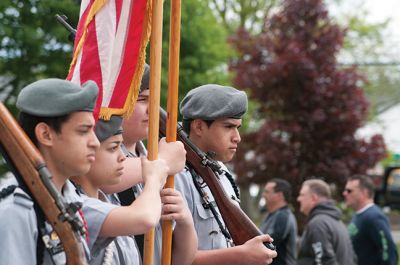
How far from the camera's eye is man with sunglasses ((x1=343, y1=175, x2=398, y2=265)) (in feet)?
31.9

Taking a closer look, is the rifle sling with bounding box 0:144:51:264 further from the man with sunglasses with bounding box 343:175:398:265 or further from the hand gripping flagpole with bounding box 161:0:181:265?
the man with sunglasses with bounding box 343:175:398:265

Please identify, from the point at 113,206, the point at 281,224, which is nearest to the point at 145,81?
the point at 113,206

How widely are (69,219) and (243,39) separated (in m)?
15.6

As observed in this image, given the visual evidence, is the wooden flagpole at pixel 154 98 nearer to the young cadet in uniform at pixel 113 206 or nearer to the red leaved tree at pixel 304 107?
the young cadet in uniform at pixel 113 206

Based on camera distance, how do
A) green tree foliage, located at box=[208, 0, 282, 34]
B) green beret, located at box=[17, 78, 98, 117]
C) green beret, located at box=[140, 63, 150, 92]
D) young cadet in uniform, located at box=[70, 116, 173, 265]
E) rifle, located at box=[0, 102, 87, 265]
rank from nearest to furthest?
rifle, located at box=[0, 102, 87, 265] < green beret, located at box=[17, 78, 98, 117] < young cadet in uniform, located at box=[70, 116, 173, 265] < green beret, located at box=[140, 63, 150, 92] < green tree foliage, located at box=[208, 0, 282, 34]

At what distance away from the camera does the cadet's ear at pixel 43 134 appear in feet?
11.4

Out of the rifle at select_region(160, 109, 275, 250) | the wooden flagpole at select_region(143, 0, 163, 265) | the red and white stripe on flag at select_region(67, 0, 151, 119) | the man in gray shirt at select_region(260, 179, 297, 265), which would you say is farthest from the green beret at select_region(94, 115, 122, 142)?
the man in gray shirt at select_region(260, 179, 297, 265)

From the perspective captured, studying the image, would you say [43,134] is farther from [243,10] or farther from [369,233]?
[243,10]

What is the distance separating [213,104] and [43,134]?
1.85 metres

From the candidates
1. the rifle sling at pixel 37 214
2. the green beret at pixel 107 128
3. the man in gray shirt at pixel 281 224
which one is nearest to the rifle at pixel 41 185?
the rifle sling at pixel 37 214

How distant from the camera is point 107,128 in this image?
4.06 meters

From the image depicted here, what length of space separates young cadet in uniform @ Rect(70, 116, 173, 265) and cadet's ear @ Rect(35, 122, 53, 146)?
0.39m

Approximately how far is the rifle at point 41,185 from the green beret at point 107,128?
2.38ft

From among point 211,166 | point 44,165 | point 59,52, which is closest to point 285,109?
point 59,52
